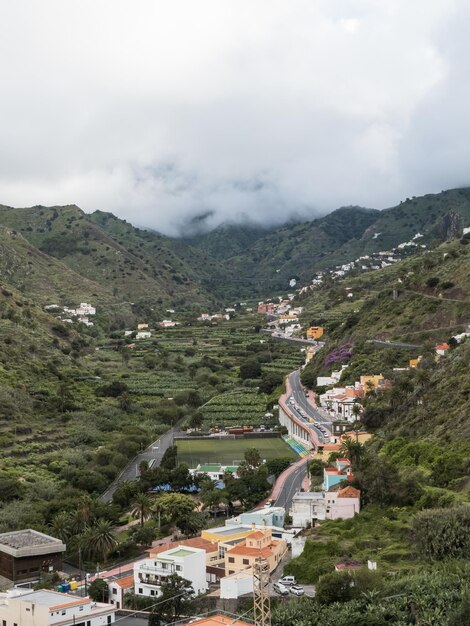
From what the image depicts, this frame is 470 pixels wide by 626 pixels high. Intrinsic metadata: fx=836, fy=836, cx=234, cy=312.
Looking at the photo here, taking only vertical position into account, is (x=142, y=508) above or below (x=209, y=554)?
above

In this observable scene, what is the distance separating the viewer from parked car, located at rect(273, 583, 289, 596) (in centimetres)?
3088

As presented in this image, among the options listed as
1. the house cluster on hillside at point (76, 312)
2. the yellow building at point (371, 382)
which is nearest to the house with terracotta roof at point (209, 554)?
the yellow building at point (371, 382)

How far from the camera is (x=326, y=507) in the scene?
39.6 meters

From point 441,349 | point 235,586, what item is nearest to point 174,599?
point 235,586

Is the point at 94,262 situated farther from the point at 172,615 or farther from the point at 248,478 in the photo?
the point at 172,615

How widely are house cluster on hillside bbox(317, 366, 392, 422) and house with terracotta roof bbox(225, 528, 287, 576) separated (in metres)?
25.4

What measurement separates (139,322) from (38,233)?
45993mm

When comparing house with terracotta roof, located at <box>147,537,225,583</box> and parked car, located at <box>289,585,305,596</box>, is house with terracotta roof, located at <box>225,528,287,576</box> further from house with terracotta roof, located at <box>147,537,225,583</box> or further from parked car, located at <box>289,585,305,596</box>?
parked car, located at <box>289,585,305,596</box>

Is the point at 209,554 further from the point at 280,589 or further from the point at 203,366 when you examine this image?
the point at 203,366

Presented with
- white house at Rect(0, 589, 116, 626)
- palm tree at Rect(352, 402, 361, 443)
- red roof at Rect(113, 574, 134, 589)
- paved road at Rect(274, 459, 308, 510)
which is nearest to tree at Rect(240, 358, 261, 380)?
palm tree at Rect(352, 402, 361, 443)

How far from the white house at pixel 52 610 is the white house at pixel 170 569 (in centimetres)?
302

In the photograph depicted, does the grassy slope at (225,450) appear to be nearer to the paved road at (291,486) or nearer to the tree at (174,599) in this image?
the paved road at (291,486)

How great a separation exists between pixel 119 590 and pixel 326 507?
10878 millimetres

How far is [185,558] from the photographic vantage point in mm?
33406
